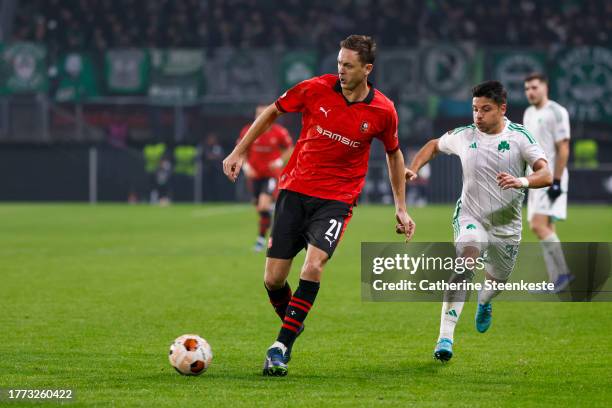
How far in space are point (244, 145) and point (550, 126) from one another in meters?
5.53

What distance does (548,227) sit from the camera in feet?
40.2

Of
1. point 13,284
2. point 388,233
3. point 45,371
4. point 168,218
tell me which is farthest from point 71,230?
point 45,371

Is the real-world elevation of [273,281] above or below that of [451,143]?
below

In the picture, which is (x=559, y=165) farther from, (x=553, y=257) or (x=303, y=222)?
(x=303, y=222)

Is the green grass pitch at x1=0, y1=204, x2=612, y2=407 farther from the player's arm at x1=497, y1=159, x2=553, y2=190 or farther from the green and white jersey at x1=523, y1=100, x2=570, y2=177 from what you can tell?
the green and white jersey at x1=523, y1=100, x2=570, y2=177

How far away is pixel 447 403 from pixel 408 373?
1037 mm

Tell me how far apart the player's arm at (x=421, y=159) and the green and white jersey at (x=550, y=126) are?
3900mm

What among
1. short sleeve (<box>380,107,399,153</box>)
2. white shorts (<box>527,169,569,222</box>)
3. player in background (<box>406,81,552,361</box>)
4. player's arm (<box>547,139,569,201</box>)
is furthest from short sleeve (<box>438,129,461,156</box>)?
white shorts (<box>527,169,569,222</box>)

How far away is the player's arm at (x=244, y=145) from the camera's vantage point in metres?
7.07

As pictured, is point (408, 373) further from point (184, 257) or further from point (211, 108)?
point (211, 108)

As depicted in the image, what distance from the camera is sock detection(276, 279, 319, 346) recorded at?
7.09 m

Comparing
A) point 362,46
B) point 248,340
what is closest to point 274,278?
point 248,340

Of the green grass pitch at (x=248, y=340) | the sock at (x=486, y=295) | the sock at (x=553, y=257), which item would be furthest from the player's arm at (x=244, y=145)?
the sock at (x=553, y=257)

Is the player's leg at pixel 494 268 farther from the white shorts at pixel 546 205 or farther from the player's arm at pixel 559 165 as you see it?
the white shorts at pixel 546 205
